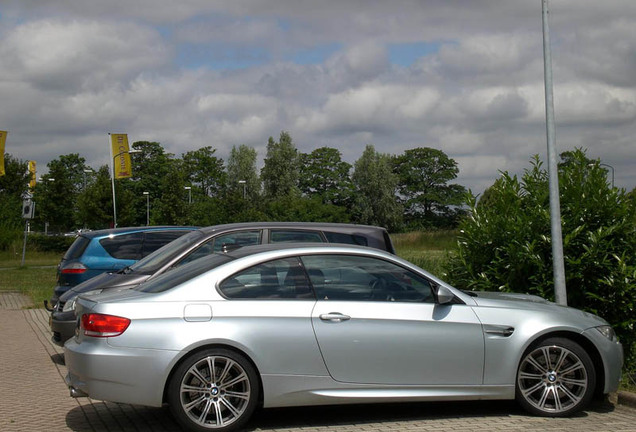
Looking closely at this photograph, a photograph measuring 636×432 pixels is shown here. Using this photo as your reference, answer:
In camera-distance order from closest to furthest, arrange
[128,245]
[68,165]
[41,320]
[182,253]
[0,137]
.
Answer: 1. [182,253]
2. [128,245]
3. [41,320]
4. [0,137]
5. [68,165]

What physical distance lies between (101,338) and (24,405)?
6.44 feet

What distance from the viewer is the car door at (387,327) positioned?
6.39m

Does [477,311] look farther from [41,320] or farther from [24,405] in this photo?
[41,320]

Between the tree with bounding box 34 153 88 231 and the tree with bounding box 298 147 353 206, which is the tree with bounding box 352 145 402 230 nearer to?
the tree with bounding box 298 147 353 206

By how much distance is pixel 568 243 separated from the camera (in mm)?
9648

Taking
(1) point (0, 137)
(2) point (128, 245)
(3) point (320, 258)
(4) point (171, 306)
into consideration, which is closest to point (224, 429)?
(4) point (171, 306)

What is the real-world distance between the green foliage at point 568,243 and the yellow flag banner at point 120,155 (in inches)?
1552

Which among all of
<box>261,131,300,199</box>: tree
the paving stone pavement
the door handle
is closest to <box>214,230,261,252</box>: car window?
the paving stone pavement

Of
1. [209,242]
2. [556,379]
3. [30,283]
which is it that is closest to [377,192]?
[30,283]

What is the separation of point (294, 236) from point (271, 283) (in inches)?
116

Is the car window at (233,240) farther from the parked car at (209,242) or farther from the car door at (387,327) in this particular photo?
the car door at (387,327)

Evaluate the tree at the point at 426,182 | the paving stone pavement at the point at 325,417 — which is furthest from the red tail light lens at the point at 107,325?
the tree at the point at 426,182

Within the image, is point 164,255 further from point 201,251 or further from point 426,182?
point 426,182

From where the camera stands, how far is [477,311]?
6.76 m
